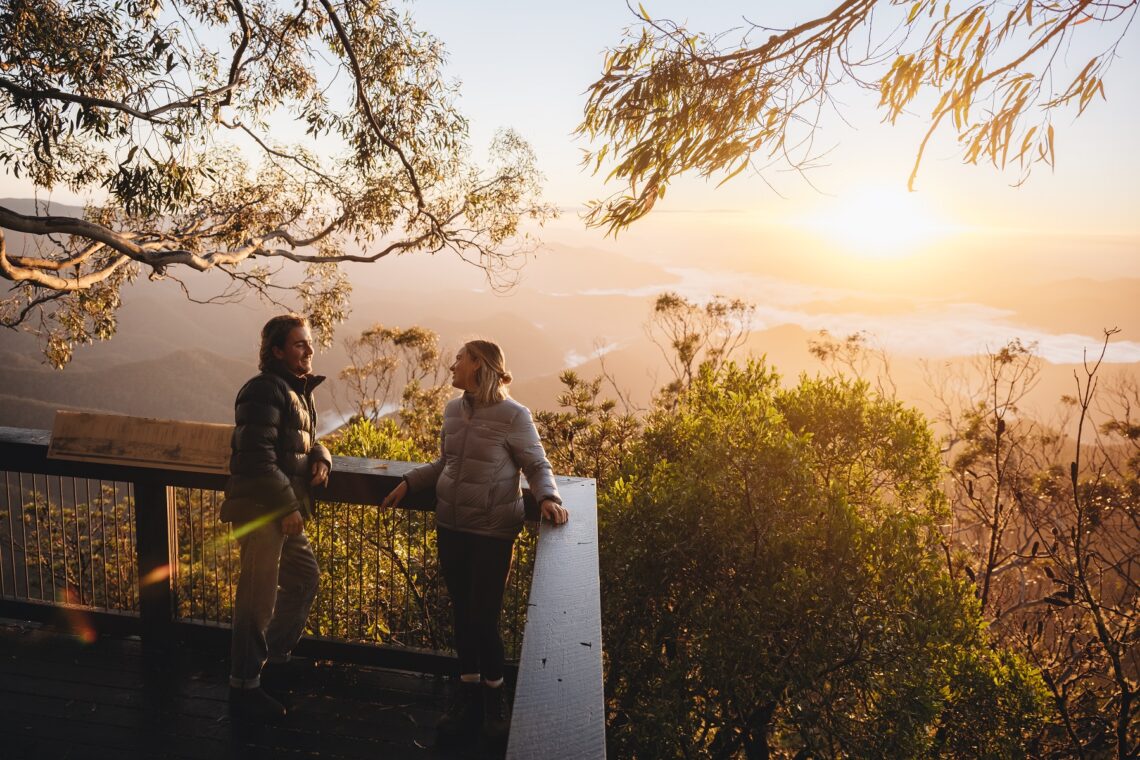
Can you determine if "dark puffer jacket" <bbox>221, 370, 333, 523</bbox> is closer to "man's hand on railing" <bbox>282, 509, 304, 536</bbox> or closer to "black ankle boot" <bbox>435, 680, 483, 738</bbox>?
"man's hand on railing" <bbox>282, 509, 304, 536</bbox>

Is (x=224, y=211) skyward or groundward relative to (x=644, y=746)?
skyward

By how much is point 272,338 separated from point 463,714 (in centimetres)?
155

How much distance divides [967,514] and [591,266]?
335ft

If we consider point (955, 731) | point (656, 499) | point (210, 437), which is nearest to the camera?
point (210, 437)

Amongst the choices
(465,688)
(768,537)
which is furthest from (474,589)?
(768,537)

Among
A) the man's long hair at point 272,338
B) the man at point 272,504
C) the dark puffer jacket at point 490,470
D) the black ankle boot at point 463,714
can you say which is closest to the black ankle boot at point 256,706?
the man at point 272,504

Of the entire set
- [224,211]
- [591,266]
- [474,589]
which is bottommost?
[474,589]

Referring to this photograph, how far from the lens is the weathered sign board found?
2.71 m

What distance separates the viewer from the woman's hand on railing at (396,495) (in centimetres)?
266

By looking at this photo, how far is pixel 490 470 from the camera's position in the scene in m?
2.55

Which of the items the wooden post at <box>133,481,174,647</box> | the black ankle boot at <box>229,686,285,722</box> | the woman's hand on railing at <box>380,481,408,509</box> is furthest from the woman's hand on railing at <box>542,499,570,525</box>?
the wooden post at <box>133,481,174,647</box>

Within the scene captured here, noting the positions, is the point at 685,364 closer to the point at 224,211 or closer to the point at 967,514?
the point at 224,211

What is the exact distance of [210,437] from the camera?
2.73 metres

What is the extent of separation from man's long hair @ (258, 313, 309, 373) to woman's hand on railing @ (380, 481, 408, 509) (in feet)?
2.15
